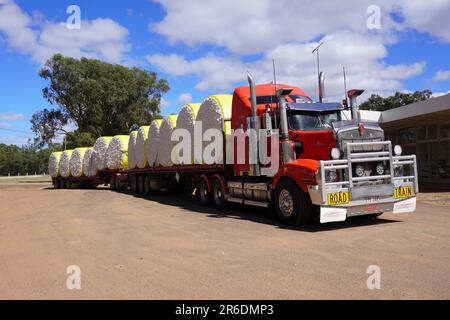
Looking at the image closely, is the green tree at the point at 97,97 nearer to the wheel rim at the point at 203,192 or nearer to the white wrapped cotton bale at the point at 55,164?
the white wrapped cotton bale at the point at 55,164

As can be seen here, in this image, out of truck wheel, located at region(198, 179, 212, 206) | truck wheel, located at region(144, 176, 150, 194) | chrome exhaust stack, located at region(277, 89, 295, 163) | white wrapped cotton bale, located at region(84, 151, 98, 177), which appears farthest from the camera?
white wrapped cotton bale, located at region(84, 151, 98, 177)

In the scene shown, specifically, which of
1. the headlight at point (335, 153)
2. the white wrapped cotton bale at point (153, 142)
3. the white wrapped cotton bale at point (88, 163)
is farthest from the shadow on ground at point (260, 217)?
the white wrapped cotton bale at point (88, 163)

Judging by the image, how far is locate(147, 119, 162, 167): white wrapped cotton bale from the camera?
760 inches

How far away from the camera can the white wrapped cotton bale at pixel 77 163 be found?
30953mm

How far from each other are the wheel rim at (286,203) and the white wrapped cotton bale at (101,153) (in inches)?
734

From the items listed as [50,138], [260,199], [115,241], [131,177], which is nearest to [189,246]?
[115,241]

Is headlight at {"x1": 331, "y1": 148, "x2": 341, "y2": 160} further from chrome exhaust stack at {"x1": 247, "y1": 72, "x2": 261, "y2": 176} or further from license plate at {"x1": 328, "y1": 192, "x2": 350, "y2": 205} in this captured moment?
chrome exhaust stack at {"x1": 247, "y1": 72, "x2": 261, "y2": 176}

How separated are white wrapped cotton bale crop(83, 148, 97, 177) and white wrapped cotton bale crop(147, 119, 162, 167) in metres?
9.76

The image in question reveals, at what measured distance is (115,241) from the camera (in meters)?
8.48

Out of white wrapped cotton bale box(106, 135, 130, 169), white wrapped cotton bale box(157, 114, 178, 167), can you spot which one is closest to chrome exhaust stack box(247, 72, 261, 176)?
white wrapped cotton bale box(157, 114, 178, 167)

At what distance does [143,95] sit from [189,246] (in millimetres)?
42520

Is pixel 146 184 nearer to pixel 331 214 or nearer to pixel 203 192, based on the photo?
pixel 203 192

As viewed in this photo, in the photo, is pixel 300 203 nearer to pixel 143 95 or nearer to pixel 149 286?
pixel 149 286

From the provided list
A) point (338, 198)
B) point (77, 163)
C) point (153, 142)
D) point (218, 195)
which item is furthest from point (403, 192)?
point (77, 163)
